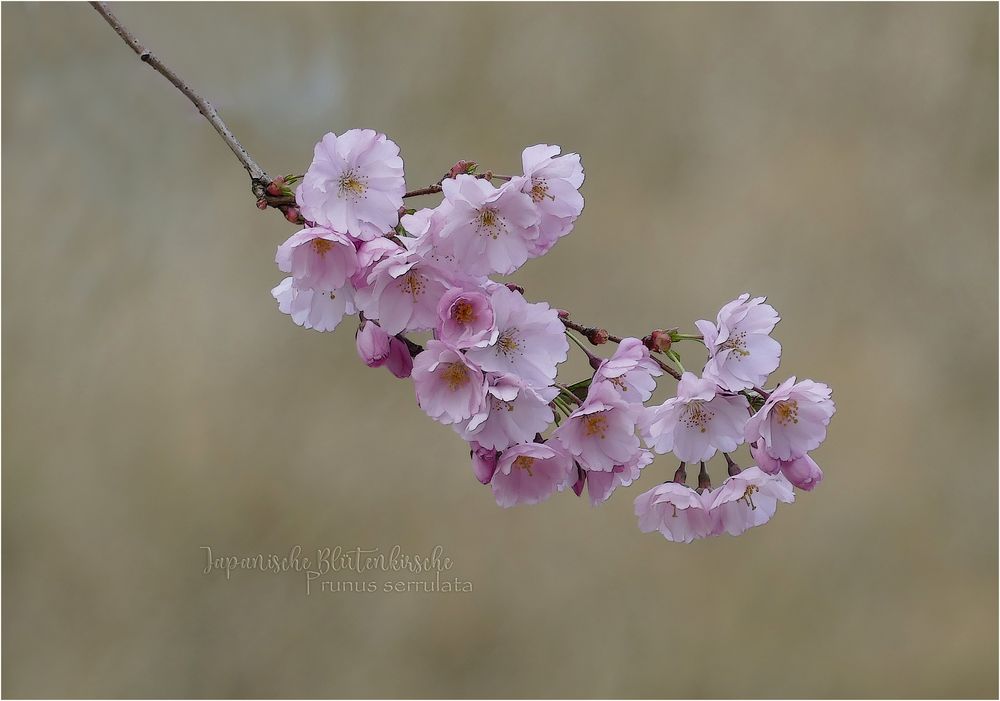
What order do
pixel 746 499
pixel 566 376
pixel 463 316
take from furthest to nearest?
pixel 566 376
pixel 746 499
pixel 463 316

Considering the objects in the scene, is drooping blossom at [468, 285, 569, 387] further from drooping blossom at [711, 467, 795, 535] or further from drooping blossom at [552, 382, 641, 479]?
drooping blossom at [711, 467, 795, 535]

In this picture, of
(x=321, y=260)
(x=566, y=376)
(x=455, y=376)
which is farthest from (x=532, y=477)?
(x=566, y=376)

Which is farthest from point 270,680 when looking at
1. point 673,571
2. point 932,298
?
point 932,298

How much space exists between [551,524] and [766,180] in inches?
43.4

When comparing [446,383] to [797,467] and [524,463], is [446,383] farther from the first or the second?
[797,467]

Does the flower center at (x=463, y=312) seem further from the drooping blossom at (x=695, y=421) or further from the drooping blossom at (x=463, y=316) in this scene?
the drooping blossom at (x=695, y=421)

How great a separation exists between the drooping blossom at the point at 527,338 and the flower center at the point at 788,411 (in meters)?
0.16

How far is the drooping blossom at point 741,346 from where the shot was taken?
25.3 inches

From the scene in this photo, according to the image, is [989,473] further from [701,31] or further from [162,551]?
[162,551]

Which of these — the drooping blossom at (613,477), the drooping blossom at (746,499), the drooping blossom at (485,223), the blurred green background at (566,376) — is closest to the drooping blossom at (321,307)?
the drooping blossom at (485,223)

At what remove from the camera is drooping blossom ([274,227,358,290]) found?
2.01 ft

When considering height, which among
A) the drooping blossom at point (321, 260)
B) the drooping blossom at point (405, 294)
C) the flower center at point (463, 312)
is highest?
the drooping blossom at point (321, 260)

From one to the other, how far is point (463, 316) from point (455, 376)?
40mm

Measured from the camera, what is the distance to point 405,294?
61 cm
